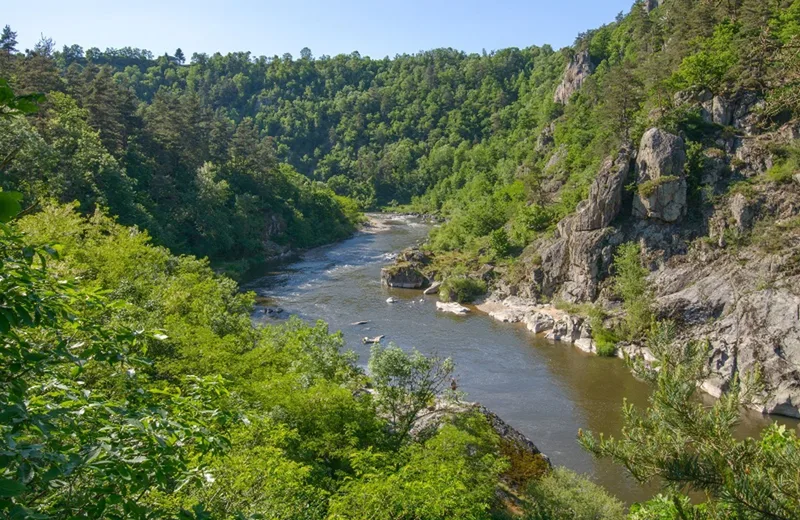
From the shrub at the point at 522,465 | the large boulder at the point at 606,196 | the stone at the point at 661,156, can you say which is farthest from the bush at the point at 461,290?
the shrub at the point at 522,465

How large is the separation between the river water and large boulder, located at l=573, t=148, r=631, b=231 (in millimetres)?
10675

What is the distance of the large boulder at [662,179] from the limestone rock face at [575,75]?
152 ft

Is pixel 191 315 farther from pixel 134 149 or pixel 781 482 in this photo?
pixel 134 149

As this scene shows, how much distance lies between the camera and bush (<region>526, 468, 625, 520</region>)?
16.8m

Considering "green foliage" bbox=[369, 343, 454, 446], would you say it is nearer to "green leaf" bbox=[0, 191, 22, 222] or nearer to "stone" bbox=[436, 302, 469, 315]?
"green leaf" bbox=[0, 191, 22, 222]

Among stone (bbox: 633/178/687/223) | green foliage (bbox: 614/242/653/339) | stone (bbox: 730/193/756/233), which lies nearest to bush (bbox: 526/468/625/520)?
green foliage (bbox: 614/242/653/339)

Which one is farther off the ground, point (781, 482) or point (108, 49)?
point (108, 49)

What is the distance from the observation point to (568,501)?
17391 mm

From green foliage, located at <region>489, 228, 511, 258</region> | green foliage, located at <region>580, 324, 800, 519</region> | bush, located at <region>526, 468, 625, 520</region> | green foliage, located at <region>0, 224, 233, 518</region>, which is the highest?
green foliage, located at <region>0, 224, 233, 518</region>

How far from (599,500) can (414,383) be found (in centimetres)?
698

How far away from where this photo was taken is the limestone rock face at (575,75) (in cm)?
8794

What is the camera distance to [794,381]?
2862 centimetres

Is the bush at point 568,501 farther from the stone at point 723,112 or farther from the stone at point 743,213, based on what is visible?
the stone at point 723,112

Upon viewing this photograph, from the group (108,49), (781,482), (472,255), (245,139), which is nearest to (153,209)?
(245,139)
